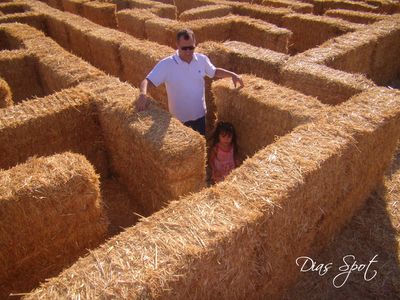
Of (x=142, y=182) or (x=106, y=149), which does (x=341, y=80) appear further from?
(x=106, y=149)

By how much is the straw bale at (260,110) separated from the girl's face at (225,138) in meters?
0.49

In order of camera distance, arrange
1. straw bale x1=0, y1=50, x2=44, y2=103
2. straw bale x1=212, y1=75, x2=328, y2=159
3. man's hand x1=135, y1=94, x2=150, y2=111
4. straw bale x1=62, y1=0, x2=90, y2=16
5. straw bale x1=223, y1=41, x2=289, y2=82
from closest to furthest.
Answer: man's hand x1=135, y1=94, x2=150, y2=111 → straw bale x1=212, y1=75, x2=328, y2=159 → straw bale x1=223, y1=41, x2=289, y2=82 → straw bale x1=0, y1=50, x2=44, y2=103 → straw bale x1=62, y1=0, x2=90, y2=16

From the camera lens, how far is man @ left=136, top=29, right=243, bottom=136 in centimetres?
532

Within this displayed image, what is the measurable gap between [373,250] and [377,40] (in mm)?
6618

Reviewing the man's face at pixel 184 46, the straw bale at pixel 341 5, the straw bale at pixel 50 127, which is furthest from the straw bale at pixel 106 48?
the straw bale at pixel 341 5

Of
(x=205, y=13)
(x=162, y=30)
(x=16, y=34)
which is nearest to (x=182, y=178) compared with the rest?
(x=162, y=30)

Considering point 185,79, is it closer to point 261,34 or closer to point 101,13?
point 261,34

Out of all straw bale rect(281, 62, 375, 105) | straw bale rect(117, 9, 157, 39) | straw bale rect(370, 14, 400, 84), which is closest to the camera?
straw bale rect(281, 62, 375, 105)

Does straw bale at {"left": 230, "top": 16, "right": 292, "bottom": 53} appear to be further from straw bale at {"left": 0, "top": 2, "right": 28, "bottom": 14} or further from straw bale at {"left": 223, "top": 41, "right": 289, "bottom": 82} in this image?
straw bale at {"left": 0, "top": 2, "right": 28, "bottom": 14}

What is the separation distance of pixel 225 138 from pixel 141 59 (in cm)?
360

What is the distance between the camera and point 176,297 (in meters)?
3.00

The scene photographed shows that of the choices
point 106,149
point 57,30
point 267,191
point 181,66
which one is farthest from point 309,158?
point 57,30

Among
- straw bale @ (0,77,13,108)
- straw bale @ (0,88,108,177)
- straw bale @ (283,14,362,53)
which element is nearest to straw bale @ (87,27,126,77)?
straw bale @ (0,77,13,108)

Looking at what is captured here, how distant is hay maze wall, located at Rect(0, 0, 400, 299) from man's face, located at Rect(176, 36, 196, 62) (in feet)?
3.10
